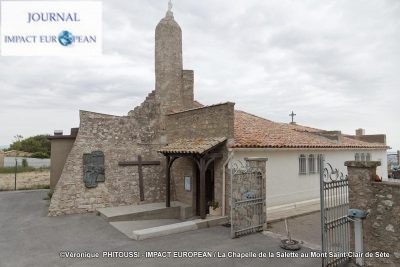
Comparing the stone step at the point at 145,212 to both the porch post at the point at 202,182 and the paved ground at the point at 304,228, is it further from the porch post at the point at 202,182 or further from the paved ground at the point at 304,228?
the paved ground at the point at 304,228

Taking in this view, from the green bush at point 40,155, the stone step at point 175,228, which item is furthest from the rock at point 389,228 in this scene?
the green bush at point 40,155

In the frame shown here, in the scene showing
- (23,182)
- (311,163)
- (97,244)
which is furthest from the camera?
(23,182)

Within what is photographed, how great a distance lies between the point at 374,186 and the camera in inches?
265

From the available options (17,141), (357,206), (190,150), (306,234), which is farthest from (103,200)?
(17,141)

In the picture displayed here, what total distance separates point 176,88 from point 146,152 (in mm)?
4082

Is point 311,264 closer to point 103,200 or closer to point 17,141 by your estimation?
point 103,200

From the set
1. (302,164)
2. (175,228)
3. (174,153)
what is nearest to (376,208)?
(175,228)

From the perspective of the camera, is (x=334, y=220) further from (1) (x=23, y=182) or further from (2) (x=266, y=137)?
(1) (x=23, y=182)

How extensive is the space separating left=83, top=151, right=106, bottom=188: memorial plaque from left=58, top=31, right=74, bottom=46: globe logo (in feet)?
17.2

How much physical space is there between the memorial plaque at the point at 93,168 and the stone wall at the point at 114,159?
19 cm

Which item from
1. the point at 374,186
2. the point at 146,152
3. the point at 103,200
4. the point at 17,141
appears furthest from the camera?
the point at 17,141

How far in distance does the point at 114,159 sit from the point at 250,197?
7.68 m

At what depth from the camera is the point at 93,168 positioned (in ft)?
47.1

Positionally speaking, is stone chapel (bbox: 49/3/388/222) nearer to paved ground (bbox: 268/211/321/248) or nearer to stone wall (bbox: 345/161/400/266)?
paved ground (bbox: 268/211/321/248)
